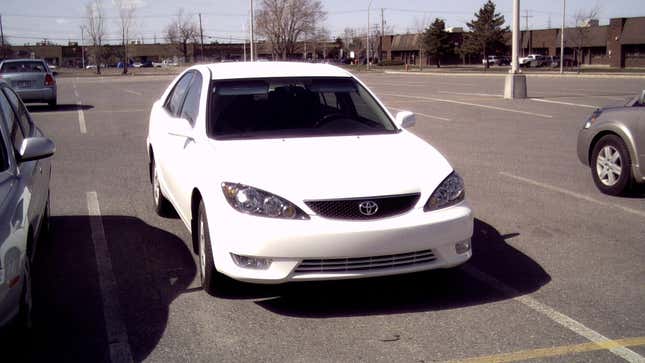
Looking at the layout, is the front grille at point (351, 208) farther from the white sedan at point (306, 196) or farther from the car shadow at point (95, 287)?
the car shadow at point (95, 287)

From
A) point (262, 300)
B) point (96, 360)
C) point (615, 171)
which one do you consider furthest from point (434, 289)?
point (615, 171)

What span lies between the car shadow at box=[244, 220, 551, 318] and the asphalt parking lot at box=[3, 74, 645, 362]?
0.01m

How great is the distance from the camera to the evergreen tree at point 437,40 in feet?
282

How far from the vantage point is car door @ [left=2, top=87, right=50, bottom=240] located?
4.99 metres

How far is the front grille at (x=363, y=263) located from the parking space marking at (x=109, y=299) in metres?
1.16

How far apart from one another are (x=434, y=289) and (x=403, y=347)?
3.61 ft

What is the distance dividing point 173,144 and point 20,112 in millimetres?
1485

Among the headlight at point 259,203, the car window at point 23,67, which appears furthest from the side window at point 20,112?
the car window at point 23,67

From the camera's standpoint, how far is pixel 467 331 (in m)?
4.47

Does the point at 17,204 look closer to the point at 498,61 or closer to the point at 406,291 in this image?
the point at 406,291

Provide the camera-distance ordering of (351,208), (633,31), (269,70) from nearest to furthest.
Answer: (351,208) → (269,70) → (633,31)

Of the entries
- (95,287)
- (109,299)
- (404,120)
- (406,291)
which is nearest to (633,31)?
A: (404,120)

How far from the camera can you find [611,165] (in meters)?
8.60

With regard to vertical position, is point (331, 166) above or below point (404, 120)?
below
